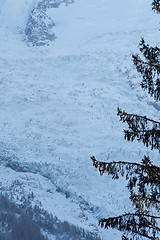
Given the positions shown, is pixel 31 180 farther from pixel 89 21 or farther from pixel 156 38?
pixel 89 21

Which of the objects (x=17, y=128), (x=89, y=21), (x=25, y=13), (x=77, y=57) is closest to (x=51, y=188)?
(x=17, y=128)

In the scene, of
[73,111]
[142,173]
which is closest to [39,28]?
[73,111]

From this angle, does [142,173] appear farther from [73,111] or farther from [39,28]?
[39,28]

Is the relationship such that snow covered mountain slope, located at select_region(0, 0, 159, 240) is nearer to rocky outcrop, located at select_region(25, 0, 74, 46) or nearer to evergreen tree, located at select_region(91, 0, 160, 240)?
rocky outcrop, located at select_region(25, 0, 74, 46)

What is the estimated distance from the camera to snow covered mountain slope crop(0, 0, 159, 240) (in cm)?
4291

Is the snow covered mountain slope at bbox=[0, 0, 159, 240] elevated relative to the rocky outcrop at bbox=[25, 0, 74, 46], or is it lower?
lower

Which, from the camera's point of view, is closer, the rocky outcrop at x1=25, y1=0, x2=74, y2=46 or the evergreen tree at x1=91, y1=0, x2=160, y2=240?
the evergreen tree at x1=91, y1=0, x2=160, y2=240

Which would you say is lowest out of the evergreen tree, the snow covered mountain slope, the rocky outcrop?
the snow covered mountain slope

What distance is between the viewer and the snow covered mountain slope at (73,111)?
42.9 meters

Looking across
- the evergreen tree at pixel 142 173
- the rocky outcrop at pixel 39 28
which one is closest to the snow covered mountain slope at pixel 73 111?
the rocky outcrop at pixel 39 28

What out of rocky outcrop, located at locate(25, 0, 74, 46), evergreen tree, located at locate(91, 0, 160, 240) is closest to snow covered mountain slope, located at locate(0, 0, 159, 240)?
rocky outcrop, located at locate(25, 0, 74, 46)

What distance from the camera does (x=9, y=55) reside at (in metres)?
67.8

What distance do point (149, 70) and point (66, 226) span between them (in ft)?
139

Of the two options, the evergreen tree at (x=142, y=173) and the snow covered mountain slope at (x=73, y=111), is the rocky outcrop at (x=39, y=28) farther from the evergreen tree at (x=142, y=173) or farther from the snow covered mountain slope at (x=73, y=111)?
A: the evergreen tree at (x=142, y=173)
